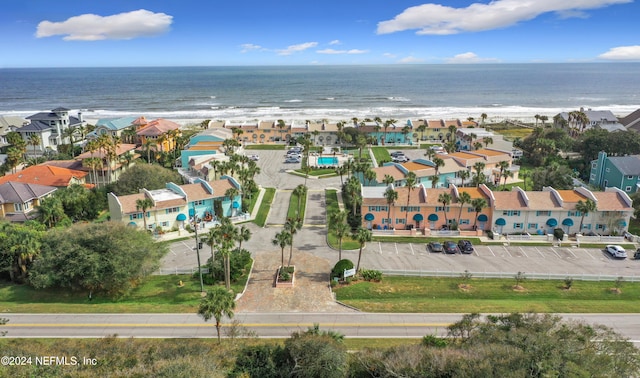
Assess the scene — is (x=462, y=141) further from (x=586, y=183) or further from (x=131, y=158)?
(x=131, y=158)

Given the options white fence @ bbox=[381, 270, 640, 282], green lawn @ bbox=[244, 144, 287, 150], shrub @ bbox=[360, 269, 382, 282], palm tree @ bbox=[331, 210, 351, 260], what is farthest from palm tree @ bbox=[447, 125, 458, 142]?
shrub @ bbox=[360, 269, 382, 282]

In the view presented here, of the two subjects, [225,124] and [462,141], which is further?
[225,124]

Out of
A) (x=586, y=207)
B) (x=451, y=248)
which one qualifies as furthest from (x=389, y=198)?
(x=586, y=207)

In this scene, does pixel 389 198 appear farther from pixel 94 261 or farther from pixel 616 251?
pixel 94 261

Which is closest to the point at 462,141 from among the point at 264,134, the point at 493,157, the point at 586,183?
the point at 493,157

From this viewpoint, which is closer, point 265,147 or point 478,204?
point 478,204

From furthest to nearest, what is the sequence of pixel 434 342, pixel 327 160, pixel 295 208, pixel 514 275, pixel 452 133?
pixel 452 133, pixel 327 160, pixel 295 208, pixel 514 275, pixel 434 342

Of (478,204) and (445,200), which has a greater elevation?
(445,200)
